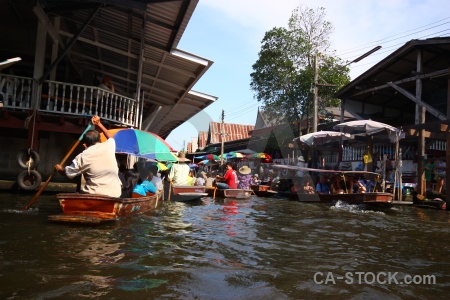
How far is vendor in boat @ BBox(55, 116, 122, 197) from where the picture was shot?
5.47 meters

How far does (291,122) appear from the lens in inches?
863

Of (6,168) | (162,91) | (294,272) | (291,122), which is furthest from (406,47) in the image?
(6,168)

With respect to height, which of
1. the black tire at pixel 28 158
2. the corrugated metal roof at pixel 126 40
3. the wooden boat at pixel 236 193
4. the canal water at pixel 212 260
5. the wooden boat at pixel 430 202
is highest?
the corrugated metal roof at pixel 126 40

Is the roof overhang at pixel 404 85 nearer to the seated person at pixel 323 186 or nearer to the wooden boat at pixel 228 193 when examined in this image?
the seated person at pixel 323 186

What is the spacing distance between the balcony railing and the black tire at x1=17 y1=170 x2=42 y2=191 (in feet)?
5.46

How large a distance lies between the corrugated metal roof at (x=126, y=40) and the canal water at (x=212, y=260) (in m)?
4.82

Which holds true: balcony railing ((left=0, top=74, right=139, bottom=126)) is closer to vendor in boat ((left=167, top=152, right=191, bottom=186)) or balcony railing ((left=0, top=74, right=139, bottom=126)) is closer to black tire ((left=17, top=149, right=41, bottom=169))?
black tire ((left=17, top=149, right=41, bottom=169))

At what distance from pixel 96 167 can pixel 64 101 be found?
522cm

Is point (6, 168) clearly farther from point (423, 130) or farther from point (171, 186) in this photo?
point (423, 130)

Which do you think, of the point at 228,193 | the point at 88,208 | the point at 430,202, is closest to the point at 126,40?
the point at 228,193

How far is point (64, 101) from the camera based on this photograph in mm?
9977

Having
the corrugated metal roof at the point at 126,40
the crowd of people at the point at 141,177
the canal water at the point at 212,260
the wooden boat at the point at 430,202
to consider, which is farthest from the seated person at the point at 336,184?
the corrugated metal roof at the point at 126,40

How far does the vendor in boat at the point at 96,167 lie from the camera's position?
5.47m

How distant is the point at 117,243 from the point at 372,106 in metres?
17.4
